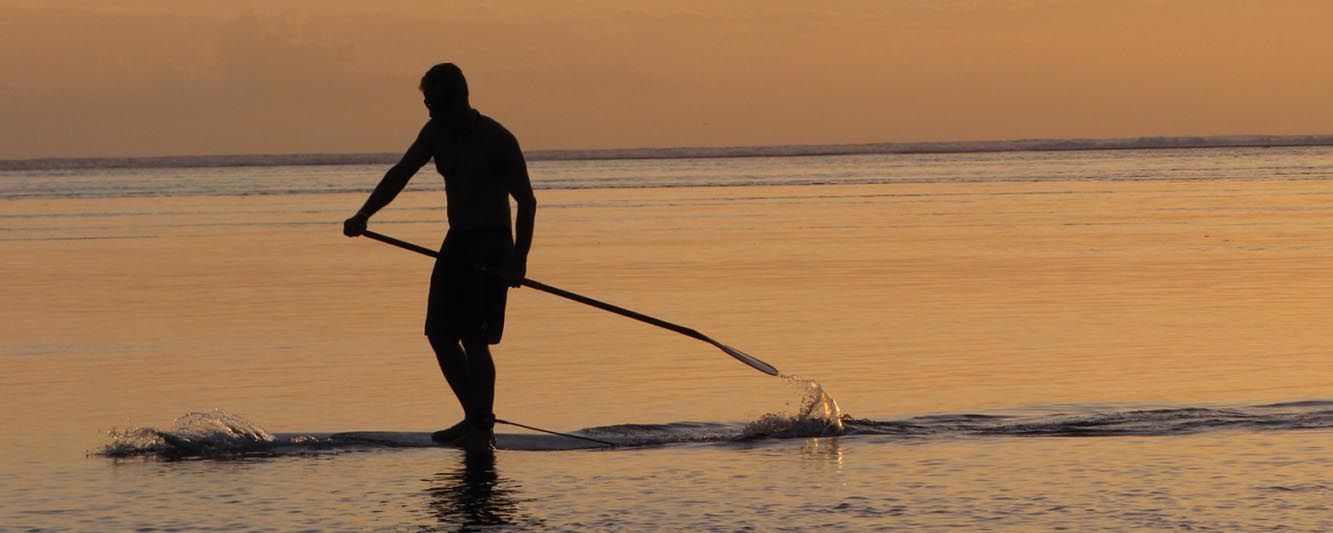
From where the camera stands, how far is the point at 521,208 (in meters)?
9.07

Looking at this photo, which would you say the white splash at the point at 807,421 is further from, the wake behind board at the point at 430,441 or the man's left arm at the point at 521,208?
the man's left arm at the point at 521,208

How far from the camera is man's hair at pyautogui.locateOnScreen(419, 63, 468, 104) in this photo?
355 inches

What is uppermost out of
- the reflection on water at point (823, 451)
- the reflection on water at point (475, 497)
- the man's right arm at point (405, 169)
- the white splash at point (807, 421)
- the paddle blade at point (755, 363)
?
the man's right arm at point (405, 169)

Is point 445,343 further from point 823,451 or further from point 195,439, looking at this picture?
point 823,451

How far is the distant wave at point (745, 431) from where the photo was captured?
29.7 feet

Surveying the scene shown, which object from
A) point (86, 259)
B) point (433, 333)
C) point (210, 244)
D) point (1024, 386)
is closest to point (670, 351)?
point (1024, 386)

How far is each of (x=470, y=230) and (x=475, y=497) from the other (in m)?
1.73

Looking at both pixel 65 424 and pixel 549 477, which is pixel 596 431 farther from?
pixel 65 424

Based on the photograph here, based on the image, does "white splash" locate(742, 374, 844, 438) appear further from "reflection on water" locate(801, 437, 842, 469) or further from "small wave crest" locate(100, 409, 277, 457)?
"small wave crest" locate(100, 409, 277, 457)

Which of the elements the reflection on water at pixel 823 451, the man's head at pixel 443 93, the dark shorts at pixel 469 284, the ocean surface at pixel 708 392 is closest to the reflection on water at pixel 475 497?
the ocean surface at pixel 708 392

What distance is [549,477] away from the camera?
8.25 m

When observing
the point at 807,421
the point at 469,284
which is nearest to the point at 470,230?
the point at 469,284

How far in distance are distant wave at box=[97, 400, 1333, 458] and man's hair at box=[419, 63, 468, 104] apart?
150 cm

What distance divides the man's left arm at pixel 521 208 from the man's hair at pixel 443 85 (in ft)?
1.02
